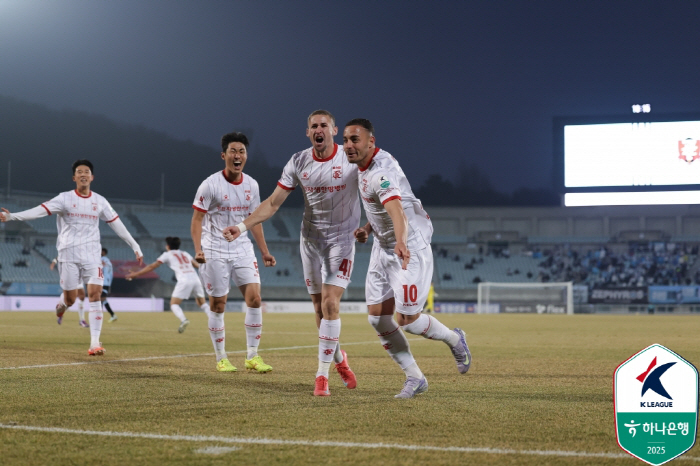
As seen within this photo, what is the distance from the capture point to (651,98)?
242 ft

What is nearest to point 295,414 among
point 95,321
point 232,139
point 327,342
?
point 327,342

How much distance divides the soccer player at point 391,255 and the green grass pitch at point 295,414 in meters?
0.54

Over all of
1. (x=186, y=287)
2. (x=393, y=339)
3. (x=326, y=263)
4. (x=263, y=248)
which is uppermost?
(x=263, y=248)

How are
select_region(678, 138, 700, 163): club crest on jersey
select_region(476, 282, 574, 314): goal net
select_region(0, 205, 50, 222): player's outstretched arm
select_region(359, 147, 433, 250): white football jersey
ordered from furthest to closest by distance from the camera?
select_region(476, 282, 574, 314): goal net → select_region(678, 138, 700, 163): club crest on jersey → select_region(0, 205, 50, 222): player's outstretched arm → select_region(359, 147, 433, 250): white football jersey

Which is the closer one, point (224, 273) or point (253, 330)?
point (253, 330)

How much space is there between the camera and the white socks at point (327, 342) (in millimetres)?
6547

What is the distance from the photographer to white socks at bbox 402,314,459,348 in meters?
6.53

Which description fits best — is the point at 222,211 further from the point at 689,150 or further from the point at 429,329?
the point at 689,150

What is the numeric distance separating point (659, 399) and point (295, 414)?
107 inches

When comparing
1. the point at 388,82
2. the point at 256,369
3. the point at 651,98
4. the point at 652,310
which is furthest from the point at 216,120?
the point at 256,369

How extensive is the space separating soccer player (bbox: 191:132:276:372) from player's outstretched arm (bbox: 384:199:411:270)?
115 inches

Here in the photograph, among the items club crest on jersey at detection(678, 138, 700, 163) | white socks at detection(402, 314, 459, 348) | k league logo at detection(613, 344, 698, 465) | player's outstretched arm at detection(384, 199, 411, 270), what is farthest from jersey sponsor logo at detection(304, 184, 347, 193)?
club crest on jersey at detection(678, 138, 700, 163)

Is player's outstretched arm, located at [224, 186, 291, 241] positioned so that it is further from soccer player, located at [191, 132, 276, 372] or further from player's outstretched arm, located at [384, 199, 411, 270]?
soccer player, located at [191, 132, 276, 372]

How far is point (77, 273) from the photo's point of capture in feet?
35.6
